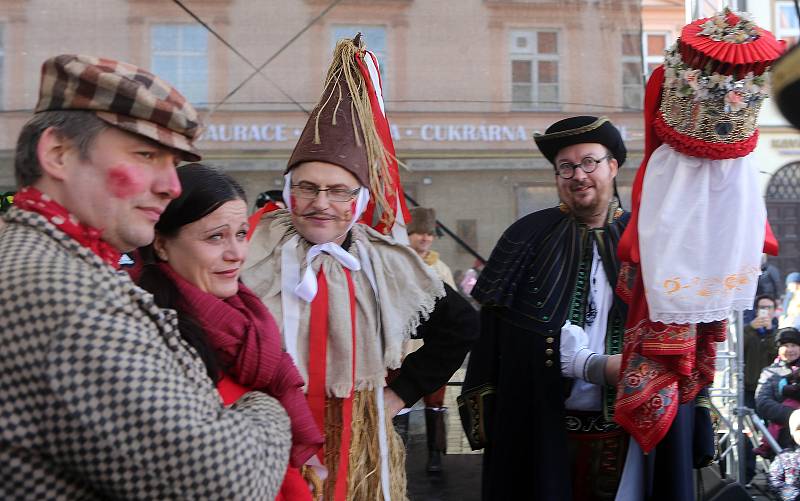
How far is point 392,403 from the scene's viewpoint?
→ 7.82 ft

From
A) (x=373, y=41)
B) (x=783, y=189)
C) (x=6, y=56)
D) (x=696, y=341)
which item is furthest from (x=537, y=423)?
(x=783, y=189)

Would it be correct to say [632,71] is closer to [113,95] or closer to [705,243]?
[705,243]

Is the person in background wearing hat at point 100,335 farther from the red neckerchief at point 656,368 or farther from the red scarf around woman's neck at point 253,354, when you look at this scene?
the red neckerchief at point 656,368

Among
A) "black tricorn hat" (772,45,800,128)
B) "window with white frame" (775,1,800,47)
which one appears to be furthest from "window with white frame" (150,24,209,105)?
"window with white frame" (775,1,800,47)

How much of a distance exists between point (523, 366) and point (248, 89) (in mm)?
3321

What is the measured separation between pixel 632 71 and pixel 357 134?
4.01 meters

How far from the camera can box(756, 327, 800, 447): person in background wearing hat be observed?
5352 mm

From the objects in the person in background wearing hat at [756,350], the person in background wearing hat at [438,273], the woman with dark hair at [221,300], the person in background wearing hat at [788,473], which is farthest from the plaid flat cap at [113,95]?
the person in background wearing hat at [756,350]

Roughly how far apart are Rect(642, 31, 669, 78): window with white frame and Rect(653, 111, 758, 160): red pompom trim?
11.6ft

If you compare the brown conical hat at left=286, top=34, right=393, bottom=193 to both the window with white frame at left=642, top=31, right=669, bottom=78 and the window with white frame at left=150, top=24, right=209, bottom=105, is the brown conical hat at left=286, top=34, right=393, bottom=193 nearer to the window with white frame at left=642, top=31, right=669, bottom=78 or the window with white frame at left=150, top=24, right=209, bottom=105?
the window with white frame at left=150, top=24, right=209, bottom=105

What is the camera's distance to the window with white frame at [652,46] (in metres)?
6.20

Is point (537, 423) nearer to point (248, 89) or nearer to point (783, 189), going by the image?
point (248, 89)

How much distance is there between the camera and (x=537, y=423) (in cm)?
275

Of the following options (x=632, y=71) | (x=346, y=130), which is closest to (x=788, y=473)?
(x=632, y=71)
